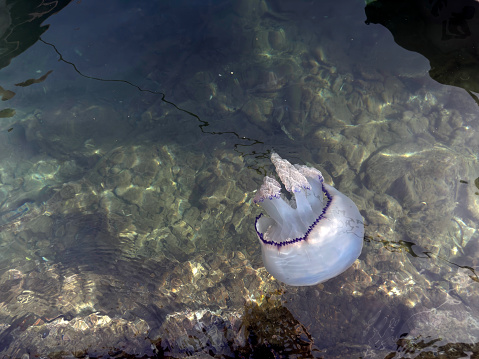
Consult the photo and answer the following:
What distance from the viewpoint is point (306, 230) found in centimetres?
358

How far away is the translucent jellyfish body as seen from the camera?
10.8 feet

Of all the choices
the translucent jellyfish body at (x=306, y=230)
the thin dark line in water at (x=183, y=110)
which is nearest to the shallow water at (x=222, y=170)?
the thin dark line in water at (x=183, y=110)

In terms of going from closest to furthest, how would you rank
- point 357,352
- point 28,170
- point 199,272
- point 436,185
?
point 357,352 → point 199,272 → point 436,185 → point 28,170

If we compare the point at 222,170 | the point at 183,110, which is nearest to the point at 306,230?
the point at 222,170

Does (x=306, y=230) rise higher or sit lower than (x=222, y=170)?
higher

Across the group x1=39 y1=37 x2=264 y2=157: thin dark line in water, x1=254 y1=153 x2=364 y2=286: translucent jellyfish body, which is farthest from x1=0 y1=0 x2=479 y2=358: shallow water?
x1=254 y1=153 x2=364 y2=286: translucent jellyfish body

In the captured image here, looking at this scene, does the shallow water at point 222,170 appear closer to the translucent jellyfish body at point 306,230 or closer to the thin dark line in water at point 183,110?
the thin dark line in water at point 183,110

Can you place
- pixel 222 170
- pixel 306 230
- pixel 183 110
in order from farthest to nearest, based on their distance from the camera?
pixel 183 110 < pixel 222 170 < pixel 306 230

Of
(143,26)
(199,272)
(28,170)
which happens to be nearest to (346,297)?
(199,272)

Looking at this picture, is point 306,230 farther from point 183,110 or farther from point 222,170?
point 183,110

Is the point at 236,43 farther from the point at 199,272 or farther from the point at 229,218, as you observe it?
the point at 199,272

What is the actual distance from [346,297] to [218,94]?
13.4 feet

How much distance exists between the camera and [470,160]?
15.1 ft

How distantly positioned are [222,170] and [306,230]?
203cm
